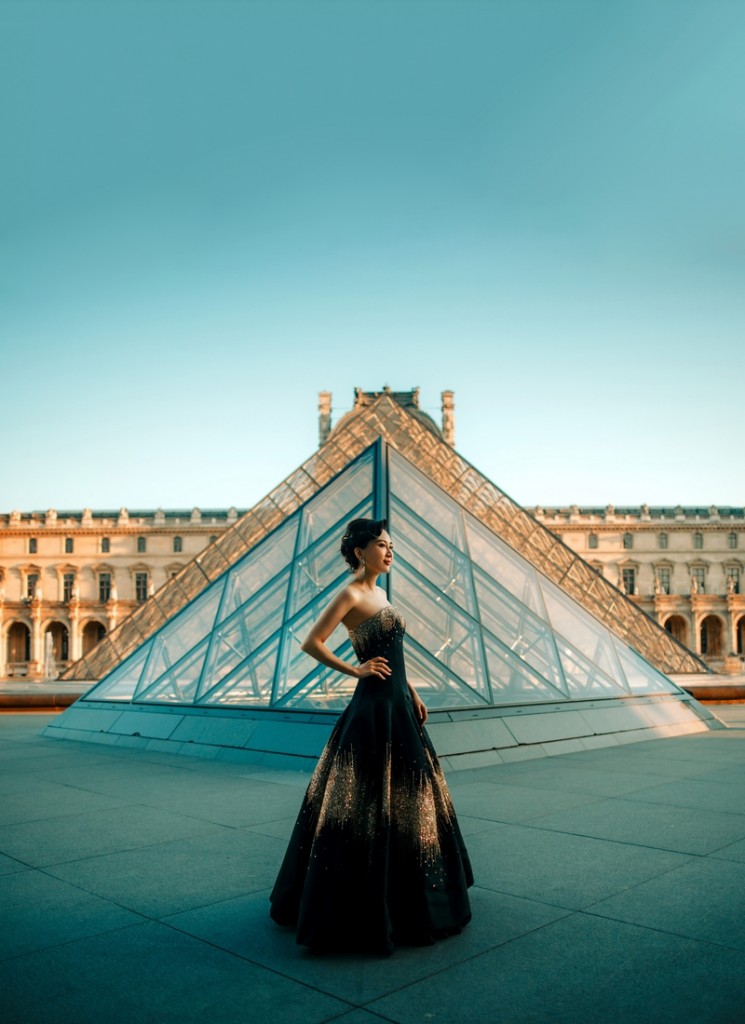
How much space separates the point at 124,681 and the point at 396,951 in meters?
8.81

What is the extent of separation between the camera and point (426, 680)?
8945 mm

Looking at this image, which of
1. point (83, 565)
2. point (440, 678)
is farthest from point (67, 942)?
point (83, 565)

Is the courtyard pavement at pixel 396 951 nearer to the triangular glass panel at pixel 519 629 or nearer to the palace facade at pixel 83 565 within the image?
the triangular glass panel at pixel 519 629

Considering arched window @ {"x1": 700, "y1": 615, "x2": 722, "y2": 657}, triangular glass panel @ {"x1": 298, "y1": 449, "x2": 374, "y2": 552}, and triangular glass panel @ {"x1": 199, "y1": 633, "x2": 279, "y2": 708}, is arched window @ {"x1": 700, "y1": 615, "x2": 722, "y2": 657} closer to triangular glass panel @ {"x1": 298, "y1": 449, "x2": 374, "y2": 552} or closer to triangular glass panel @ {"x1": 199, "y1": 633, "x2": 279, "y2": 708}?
triangular glass panel @ {"x1": 298, "y1": 449, "x2": 374, "y2": 552}

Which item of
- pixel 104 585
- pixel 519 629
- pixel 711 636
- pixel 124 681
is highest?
pixel 104 585

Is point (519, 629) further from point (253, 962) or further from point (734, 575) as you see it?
point (734, 575)

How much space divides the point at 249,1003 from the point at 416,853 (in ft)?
2.81

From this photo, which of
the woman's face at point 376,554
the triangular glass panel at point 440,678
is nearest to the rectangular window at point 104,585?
the triangular glass panel at point 440,678

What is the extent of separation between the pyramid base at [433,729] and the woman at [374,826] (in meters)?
4.02

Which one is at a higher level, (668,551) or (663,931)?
(668,551)

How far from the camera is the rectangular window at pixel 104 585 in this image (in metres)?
78.9

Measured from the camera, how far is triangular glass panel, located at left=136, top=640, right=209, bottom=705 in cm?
1016

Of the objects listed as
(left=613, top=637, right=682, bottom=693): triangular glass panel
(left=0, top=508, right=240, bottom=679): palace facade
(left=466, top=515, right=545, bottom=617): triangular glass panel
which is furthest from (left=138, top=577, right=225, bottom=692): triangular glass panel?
(left=0, top=508, right=240, bottom=679): palace facade

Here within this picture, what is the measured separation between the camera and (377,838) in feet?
11.2
